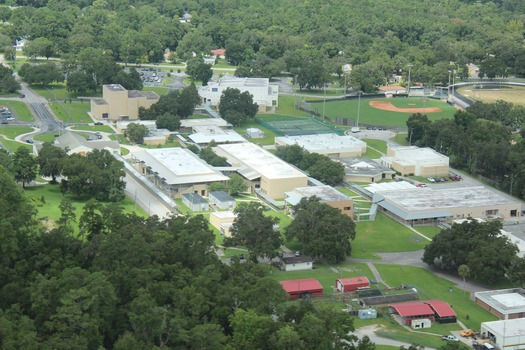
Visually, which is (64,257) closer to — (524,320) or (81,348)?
(81,348)

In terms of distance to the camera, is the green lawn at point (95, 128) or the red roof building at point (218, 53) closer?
the green lawn at point (95, 128)

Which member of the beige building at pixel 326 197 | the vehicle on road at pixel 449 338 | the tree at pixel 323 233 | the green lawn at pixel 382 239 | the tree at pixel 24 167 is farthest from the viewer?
the tree at pixel 24 167

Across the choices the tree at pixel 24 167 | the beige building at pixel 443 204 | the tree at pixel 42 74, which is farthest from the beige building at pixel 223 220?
the tree at pixel 42 74

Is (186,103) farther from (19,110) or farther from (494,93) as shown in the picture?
(494,93)

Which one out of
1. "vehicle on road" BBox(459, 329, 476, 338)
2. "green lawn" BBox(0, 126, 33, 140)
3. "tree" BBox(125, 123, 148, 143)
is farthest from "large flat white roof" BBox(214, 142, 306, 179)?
"vehicle on road" BBox(459, 329, 476, 338)

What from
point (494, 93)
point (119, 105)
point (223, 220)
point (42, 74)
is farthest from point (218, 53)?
point (223, 220)

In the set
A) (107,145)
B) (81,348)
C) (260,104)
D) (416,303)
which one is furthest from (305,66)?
(81,348)

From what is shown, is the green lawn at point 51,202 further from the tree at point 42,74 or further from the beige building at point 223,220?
the tree at point 42,74
